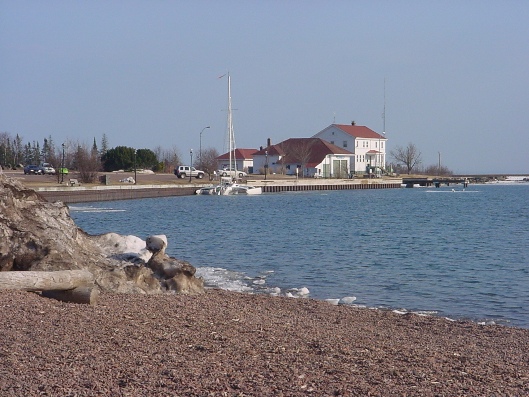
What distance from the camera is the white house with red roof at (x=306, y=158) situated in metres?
125

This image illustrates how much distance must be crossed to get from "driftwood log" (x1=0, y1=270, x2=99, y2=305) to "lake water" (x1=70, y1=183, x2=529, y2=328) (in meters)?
7.80

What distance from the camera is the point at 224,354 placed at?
9070 mm

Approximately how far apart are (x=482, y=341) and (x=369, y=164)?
Answer: 408 ft

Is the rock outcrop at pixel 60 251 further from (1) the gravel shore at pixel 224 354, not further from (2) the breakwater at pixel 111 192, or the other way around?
(2) the breakwater at pixel 111 192

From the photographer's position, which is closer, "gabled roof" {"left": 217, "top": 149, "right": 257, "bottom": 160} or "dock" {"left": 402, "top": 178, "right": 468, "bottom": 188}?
"gabled roof" {"left": 217, "top": 149, "right": 257, "bottom": 160}

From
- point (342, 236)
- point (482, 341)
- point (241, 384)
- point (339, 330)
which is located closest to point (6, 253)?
point (339, 330)

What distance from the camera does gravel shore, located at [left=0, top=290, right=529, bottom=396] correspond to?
774 cm

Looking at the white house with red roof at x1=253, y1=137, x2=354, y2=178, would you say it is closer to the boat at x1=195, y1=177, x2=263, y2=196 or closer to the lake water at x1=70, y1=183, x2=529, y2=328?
the boat at x1=195, y1=177, x2=263, y2=196

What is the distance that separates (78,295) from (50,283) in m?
0.60

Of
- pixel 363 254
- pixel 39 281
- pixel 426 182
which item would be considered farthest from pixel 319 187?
pixel 39 281

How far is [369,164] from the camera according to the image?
136 meters

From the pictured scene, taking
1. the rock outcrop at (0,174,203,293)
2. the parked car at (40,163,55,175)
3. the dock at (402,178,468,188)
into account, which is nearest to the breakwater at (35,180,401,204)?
the dock at (402,178,468,188)

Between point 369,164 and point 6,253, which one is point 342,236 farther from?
point 369,164

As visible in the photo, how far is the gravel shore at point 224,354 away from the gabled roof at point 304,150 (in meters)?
112
